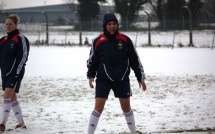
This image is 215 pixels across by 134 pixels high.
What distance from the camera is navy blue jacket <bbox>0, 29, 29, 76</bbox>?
514 cm

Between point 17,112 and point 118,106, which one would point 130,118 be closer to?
point 17,112

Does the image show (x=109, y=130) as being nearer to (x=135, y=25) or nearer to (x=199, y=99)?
(x=199, y=99)

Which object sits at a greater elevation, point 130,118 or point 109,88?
→ point 109,88

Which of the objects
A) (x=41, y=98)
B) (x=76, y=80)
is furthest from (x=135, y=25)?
(x=41, y=98)

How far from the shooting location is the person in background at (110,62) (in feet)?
14.5

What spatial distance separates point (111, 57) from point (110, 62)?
66mm

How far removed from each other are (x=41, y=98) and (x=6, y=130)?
8.81 ft

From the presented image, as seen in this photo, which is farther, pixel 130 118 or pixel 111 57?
pixel 130 118

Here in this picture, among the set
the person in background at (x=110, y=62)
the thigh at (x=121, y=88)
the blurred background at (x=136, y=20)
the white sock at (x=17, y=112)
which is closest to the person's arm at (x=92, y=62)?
the person in background at (x=110, y=62)

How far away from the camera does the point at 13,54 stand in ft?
17.0

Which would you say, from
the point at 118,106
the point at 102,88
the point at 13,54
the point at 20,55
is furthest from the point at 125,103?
the point at 118,106

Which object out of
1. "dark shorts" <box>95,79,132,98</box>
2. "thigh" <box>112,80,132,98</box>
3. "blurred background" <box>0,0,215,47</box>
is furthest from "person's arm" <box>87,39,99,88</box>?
"blurred background" <box>0,0,215,47</box>

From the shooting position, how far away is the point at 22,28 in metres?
38.9

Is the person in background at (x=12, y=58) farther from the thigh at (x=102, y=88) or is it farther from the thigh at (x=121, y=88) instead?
the thigh at (x=121, y=88)
